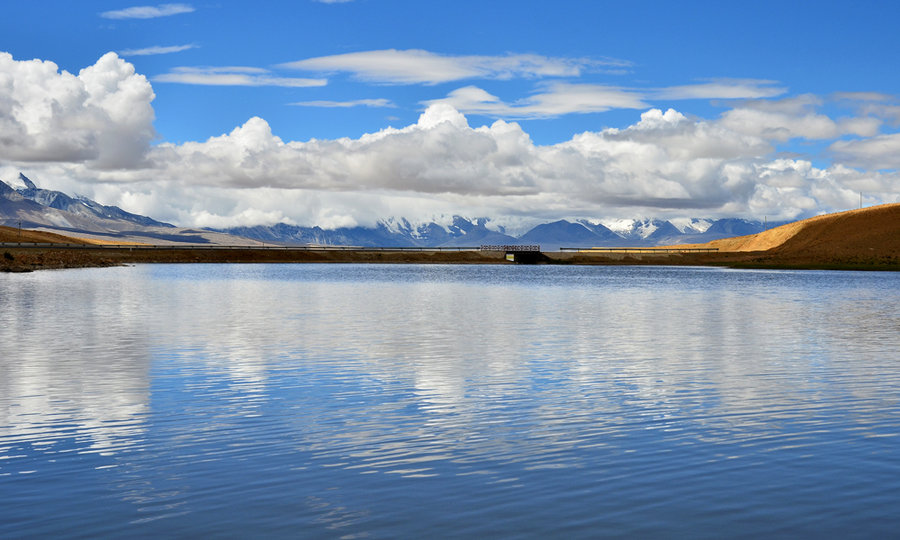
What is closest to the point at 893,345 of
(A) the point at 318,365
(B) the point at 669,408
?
(B) the point at 669,408

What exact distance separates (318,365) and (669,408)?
589 inches

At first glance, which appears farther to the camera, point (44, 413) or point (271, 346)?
point (271, 346)

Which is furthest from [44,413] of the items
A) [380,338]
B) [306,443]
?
[380,338]

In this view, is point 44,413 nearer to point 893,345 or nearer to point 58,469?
point 58,469

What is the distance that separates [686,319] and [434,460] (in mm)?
44513

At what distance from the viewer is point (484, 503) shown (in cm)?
1512

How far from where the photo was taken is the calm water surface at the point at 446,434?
1448cm

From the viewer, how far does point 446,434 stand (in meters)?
21.1

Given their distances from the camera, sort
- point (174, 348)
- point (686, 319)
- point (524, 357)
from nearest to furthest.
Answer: point (524, 357), point (174, 348), point (686, 319)

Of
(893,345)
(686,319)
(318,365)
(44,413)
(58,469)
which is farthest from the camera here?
(686,319)

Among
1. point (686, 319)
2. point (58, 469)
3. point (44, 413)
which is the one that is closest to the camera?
point (58, 469)

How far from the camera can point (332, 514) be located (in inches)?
570

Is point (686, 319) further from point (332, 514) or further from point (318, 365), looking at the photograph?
point (332, 514)

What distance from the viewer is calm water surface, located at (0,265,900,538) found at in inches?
570
